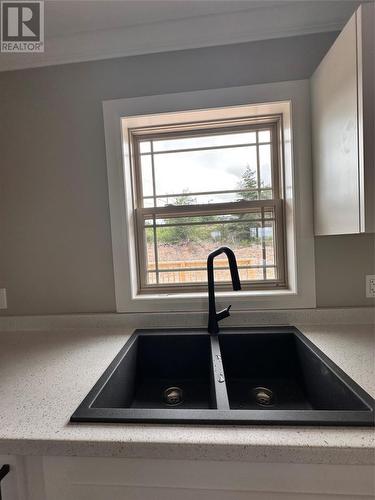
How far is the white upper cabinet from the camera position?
769 mm

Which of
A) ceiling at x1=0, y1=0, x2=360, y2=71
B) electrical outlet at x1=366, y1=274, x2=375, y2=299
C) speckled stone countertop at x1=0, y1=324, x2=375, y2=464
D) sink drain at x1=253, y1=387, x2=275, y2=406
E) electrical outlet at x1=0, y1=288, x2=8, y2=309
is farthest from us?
electrical outlet at x1=0, y1=288, x2=8, y2=309

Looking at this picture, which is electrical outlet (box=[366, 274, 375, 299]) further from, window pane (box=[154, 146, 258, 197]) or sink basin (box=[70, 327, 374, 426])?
window pane (box=[154, 146, 258, 197])

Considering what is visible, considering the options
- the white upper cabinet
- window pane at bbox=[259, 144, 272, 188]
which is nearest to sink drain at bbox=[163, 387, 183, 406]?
the white upper cabinet

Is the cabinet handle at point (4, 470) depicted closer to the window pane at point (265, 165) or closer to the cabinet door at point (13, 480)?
the cabinet door at point (13, 480)

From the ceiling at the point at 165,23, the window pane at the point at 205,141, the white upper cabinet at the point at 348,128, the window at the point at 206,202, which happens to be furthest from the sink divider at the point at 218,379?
the ceiling at the point at 165,23

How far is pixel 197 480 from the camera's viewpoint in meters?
0.61

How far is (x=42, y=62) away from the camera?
1.31 metres

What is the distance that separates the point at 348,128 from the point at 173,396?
4.00 ft

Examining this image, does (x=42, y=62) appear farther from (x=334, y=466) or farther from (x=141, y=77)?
(x=334, y=466)

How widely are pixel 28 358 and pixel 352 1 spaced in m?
2.10

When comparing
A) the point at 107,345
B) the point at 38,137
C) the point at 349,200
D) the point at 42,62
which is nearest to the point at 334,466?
the point at 349,200

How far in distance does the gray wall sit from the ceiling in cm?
5

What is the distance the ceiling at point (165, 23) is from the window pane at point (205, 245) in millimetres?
884

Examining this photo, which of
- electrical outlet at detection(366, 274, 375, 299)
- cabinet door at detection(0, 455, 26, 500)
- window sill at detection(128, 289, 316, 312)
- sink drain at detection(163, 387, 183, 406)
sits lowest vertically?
sink drain at detection(163, 387, 183, 406)
